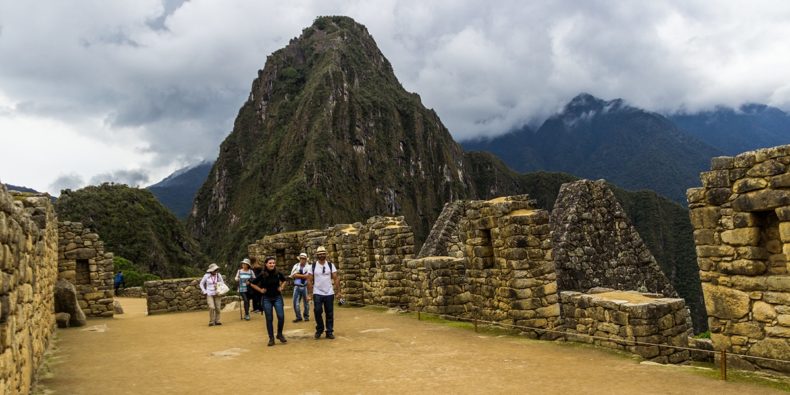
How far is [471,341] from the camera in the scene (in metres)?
9.31

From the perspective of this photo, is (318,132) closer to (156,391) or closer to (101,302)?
(101,302)

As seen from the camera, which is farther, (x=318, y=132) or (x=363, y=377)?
(x=318, y=132)

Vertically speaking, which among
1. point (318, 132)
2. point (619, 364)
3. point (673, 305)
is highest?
point (318, 132)

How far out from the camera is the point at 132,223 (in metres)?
63.8

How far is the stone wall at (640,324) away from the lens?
7.60 meters

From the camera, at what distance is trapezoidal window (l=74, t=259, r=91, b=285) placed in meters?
16.3

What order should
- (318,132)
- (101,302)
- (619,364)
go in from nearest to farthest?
(619,364), (101,302), (318,132)

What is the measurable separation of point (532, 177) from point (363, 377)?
191538 millimetres

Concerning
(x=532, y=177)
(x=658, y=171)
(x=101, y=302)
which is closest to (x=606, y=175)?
(x=658, y=171)

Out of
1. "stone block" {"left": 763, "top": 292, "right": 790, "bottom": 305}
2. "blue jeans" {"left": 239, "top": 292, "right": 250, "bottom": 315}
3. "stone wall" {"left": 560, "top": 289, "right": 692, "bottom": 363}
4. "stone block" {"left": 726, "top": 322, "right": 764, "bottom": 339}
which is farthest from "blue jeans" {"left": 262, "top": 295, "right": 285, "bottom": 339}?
"stone block" {"left": 763, "top": 292, "right": 790, "bottom": 305}

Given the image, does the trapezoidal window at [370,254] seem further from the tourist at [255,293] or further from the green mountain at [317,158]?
the green mountain at [317,158]

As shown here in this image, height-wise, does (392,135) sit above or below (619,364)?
above

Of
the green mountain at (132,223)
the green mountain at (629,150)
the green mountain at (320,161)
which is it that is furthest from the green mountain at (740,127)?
the green mountain at (132,223)

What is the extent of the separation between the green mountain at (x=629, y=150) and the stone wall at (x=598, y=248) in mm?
128027
